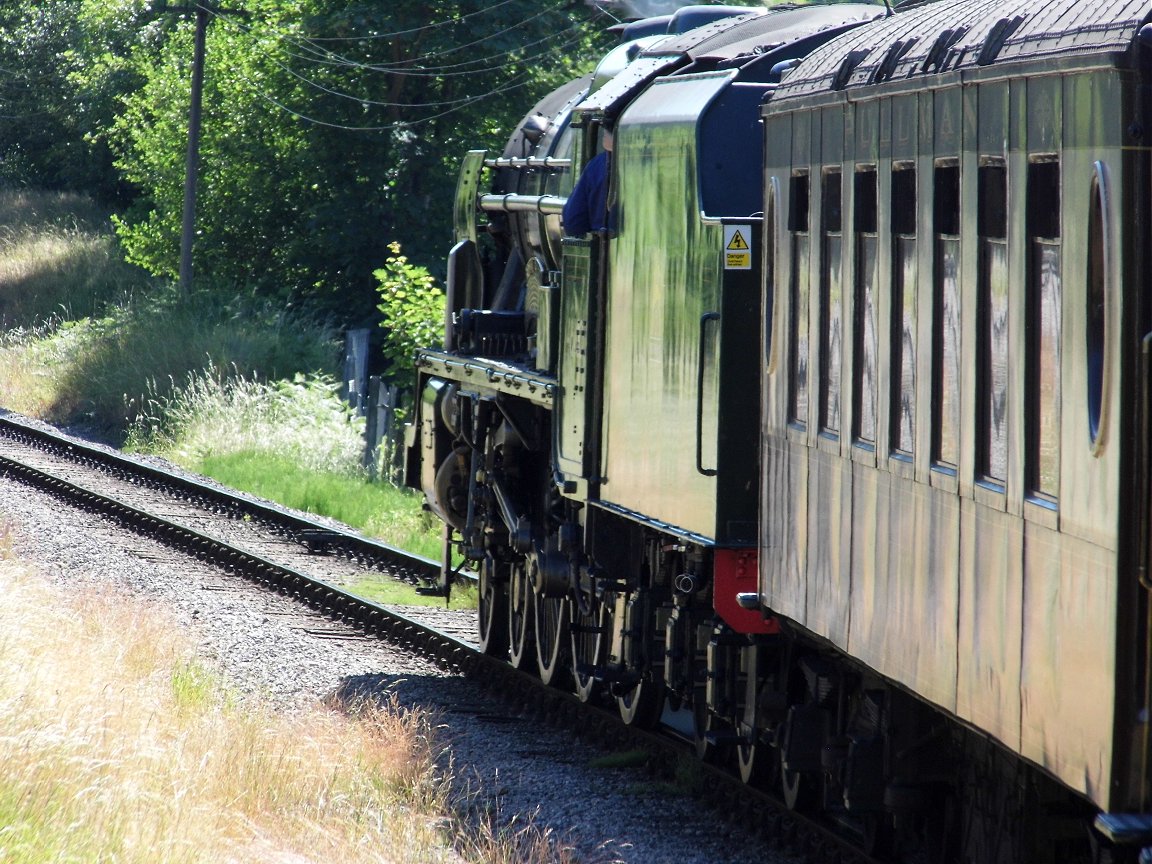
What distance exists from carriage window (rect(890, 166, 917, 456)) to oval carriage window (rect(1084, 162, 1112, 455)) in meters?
1.35

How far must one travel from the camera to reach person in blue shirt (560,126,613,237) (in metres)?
8.80

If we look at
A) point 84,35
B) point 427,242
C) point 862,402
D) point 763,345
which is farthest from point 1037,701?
point 84,35

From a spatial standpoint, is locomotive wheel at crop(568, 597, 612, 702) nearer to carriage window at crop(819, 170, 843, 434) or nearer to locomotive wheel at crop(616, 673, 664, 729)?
locomotive wheel at crop(616, 673, 664, 729)

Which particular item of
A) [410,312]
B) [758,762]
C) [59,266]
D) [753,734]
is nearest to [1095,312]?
[753,734]

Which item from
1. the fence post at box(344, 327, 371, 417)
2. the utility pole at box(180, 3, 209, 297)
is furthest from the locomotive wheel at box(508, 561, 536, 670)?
the utility pole at box(180, 3, 209, 297)

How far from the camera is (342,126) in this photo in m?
32.7

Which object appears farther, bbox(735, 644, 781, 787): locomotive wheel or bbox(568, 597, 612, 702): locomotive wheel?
bbox(568, 597, 612, 702): locomotive wheel

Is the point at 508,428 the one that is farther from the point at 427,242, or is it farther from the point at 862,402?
the point at 427,242

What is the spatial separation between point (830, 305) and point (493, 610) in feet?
18.3

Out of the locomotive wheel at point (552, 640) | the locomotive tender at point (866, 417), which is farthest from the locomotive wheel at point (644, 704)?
the locomotive wheel at point (552, 640)

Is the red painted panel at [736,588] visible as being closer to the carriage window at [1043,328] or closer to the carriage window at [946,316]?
the carriage window at [946,316]

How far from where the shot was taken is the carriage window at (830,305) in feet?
20.6

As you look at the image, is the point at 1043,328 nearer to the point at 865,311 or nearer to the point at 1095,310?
the point at 1095,310

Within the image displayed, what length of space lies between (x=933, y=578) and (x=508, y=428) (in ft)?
18.7
